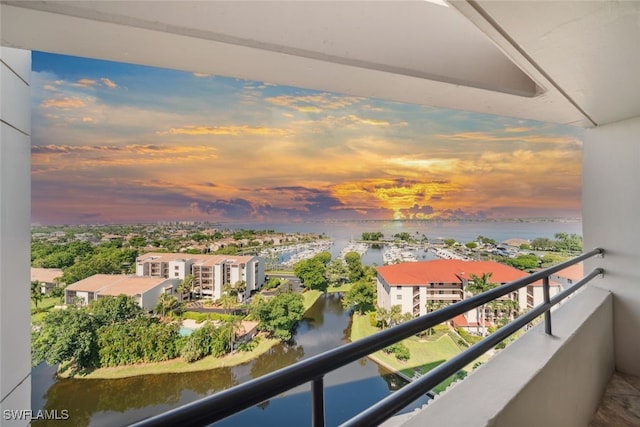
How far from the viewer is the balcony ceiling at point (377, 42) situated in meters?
0.86

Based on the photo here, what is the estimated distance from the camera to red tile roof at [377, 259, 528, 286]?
2482 millimetres

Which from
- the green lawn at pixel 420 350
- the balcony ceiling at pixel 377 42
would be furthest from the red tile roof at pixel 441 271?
the balcony ceiling at pixel 377 42

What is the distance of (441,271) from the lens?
2727 millimetres

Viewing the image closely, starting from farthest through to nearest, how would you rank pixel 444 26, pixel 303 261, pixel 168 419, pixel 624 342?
pixel 303 261 < pixel 624 342 < pixel 444 26 < pixel 168 419

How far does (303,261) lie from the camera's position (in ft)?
8.75

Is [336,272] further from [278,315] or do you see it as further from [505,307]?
[505,307]

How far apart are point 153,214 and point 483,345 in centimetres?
322

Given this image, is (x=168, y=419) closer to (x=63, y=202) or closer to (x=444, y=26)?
(x=444, y=26)

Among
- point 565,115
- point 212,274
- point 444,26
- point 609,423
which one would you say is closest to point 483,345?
point 444,26

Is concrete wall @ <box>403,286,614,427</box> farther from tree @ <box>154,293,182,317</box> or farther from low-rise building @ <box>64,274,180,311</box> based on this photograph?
low-rise building @ <box>64,274,180,311</box>

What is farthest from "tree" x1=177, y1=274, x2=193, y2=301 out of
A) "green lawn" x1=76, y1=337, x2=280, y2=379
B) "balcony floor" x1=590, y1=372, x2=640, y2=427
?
"balcony floor" x1=590, y1=372, x2=640, y2=427

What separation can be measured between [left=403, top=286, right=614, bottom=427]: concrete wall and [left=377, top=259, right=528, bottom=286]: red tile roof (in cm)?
70

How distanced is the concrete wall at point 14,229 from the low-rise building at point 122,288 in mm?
762

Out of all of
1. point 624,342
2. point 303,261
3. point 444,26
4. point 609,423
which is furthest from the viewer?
point 303,261
